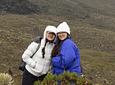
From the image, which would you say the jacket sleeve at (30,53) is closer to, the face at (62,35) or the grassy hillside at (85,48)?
the face at (62,35)

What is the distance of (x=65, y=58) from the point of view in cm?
308

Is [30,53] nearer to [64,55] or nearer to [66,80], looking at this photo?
[64,55]

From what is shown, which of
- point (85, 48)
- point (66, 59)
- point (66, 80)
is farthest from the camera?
point (85, 48)

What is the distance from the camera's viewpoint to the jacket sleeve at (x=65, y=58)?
310 centimetres

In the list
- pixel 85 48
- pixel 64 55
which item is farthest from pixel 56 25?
pixel 64 55

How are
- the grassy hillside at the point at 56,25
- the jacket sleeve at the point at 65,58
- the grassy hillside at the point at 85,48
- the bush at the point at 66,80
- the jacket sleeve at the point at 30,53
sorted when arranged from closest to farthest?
the bush at the point at 66,80, the jacket sleeve at the point at 65,58, the jacket sleeve at the point at 30,53, the grassy hillside at the point at 85,48, the grassy hillside at the point at 56,25

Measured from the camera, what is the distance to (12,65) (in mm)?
8797

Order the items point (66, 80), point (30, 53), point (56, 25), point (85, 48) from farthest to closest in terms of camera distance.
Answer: point (56, 25) < point (85, 48) < point (30, 53) < point (66, 80)

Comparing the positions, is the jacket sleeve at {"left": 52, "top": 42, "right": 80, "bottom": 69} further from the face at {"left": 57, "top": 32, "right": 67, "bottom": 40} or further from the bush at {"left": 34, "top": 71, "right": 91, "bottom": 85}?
the bush at {"left": 34, "top": 71, "right": 91, "bottom": 85}

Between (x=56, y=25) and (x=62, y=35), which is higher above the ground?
(x=56, y=25)

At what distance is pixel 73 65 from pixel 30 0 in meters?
35.0

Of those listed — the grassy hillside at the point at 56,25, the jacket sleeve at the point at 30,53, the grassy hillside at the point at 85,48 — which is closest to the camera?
the jacket sleeve at the point at 30,53

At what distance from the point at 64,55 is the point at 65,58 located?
89 millimetres

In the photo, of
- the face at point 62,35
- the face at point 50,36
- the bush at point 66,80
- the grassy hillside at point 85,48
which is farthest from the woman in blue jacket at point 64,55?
the grassy hillside at point 85,48
